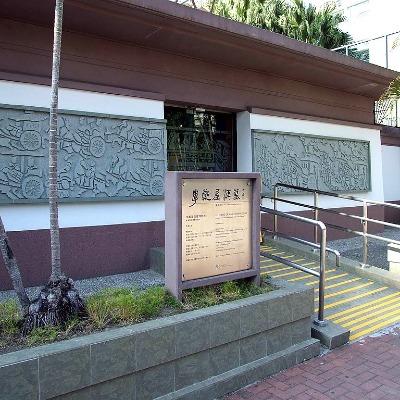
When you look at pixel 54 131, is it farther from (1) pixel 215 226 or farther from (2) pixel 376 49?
(2) pixel 376 49

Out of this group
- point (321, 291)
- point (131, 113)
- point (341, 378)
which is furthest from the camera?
point (131, 113)

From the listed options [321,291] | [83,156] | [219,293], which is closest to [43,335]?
[219,293]

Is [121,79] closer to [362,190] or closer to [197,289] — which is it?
[197,289]

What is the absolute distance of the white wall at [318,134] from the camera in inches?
307

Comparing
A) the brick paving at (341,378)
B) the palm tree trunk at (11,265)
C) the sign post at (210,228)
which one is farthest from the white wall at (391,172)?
the palm tree trunk at (11,265)

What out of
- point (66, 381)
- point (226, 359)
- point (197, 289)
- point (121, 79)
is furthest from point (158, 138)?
point (66, 381)

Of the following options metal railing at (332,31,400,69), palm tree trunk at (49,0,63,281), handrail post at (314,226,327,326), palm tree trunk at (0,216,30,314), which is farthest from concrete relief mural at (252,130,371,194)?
metal railing at (332,31,400,69)

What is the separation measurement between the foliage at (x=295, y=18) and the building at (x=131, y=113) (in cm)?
1211

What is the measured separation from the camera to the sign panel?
3.79 meters

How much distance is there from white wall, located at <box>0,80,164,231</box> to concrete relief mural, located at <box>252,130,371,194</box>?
2350 millimetres

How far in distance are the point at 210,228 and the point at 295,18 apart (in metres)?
18.8

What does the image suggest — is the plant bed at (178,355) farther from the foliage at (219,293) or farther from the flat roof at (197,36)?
the flat roof at (197,36)

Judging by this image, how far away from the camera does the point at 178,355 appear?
3.15 metres

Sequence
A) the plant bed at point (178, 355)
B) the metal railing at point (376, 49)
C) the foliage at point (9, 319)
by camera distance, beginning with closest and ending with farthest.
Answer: the plant bed at point (178, 355)
the foliage at point (9, 319)
the metal railing at point (376, 49)
